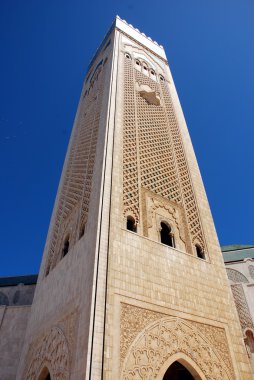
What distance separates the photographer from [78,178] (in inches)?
239

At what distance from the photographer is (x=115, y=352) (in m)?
3.14

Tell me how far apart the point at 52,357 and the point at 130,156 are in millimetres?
3358

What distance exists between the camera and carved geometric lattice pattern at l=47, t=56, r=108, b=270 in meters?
5.26

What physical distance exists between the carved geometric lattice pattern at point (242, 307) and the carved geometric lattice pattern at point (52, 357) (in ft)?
14.2

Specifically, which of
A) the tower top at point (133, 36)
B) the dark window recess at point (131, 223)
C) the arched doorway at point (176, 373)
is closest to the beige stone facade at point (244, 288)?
the arched doorway at point (176, 373)

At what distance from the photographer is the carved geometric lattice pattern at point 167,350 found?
3224mm

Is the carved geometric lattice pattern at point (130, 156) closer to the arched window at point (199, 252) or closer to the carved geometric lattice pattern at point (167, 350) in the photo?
the arched window at point (199, 252)

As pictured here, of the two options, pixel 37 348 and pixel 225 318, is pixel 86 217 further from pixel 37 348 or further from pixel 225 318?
pixel 225 318

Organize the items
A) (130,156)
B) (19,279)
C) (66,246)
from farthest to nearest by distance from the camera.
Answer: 1. (19,279)
2. (130,156)
3. (66,246)

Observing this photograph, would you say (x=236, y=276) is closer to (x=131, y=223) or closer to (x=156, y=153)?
(x=156, y=153)

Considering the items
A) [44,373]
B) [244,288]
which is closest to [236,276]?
[244,288]

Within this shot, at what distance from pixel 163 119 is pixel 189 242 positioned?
357cm

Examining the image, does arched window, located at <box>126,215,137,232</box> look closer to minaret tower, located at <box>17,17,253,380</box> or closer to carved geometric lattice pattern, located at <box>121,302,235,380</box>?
minaret tower, located at <box>17,17,253,380</box>

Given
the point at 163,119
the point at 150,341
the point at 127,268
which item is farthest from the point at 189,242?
the point at 163,119
